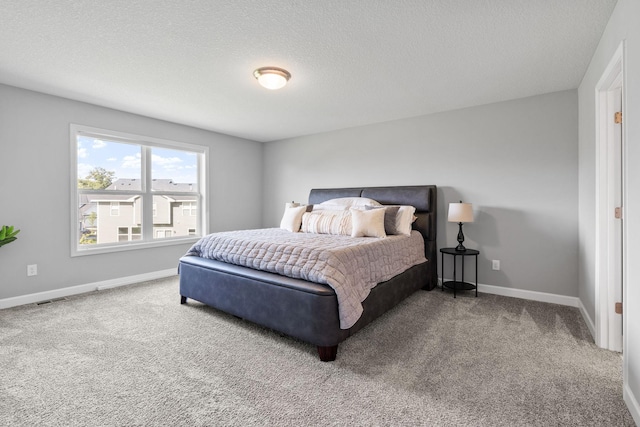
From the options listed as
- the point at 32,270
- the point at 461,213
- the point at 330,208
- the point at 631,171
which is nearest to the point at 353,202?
the point at 330,208

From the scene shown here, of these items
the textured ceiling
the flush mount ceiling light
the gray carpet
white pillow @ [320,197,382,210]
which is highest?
the textured ceiling

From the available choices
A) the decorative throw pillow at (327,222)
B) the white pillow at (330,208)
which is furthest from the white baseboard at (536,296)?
the white pillow at (330,208)

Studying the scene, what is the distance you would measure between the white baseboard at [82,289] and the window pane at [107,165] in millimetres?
1219

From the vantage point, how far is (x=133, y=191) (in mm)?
4207

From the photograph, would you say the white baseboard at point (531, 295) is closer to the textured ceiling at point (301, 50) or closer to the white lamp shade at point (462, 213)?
the white lamp shade at point (462, 213)

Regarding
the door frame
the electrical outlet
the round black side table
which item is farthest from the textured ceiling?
the electrical outlet

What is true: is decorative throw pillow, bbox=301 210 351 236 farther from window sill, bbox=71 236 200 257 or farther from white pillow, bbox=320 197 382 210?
window sill, bbox=71 236 200 257

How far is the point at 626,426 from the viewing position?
1481mm

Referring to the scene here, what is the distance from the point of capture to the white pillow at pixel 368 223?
333 centimetres

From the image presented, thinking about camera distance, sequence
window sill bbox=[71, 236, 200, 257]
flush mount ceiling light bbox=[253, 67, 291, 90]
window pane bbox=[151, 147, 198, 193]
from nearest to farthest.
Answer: flush mount ceiling light bbox=[253, 67, 291, 90]
window sill bbox=[71, 236, 200, 257]
window pane bbox=[151, 147, 198, 193]

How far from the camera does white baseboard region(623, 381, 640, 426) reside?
1.49 m

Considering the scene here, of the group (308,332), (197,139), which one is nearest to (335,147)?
(197,139)

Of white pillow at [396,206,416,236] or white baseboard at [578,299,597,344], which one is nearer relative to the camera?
white baseboard at [578,299,597,344]

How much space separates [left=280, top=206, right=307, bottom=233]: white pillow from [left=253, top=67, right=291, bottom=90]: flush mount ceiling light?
1.71m
